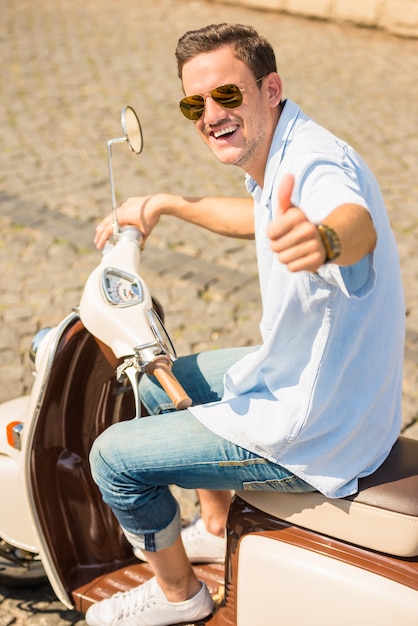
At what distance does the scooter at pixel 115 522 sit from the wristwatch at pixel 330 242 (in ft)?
1.88

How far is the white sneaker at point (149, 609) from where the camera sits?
2348 mm

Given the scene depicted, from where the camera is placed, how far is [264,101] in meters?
2.07

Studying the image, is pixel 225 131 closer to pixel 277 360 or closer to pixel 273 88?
pixel 273 88

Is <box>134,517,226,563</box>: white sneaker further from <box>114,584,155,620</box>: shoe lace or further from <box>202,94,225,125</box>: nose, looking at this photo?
<box>202,94,225,125</box>: nose

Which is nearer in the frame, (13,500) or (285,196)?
(285,196)

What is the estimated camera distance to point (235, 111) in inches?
80.0

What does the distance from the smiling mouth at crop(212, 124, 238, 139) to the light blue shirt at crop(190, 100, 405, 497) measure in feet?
0.35

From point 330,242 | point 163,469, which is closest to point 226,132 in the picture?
point 330,242

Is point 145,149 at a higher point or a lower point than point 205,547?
higher

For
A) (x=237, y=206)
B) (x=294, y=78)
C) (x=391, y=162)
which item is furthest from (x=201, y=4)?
(x=237, y=206)

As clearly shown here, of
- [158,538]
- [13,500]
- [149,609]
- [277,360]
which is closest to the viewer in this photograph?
[277,360]

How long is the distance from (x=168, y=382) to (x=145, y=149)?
4.79 metres

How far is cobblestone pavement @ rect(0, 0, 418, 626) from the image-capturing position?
14.6ft

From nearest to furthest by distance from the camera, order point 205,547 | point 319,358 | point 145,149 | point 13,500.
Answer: point 319,358
point 13,500
point 205,547
point 145,149
